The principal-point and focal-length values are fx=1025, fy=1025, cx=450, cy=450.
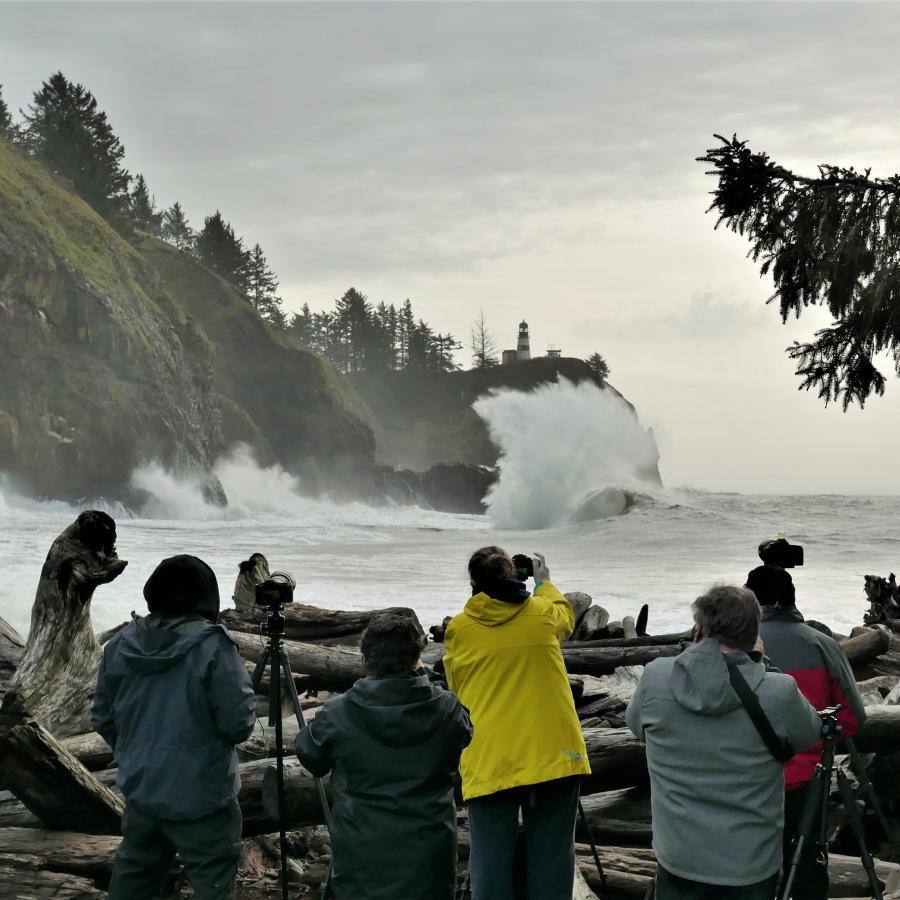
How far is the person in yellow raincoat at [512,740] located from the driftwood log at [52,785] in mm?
1999

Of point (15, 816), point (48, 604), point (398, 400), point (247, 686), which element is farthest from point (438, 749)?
point (398, 400)

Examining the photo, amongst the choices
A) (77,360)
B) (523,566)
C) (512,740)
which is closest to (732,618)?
(512,740)

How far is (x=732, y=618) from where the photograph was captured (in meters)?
3.15

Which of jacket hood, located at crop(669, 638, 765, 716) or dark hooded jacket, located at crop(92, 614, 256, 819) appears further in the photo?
dark hooded jacket, located at crop(92, 614, 256, 819)

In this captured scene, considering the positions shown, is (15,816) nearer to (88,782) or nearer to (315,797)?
(88,782)

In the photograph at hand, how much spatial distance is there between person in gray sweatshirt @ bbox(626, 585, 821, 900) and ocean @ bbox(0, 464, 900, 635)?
1.55m

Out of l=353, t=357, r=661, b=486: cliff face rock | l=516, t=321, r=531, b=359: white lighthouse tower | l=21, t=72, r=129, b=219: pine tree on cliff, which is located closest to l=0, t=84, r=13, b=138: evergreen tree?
l=21, t=72, r=129, b=219: pine tree on cliff

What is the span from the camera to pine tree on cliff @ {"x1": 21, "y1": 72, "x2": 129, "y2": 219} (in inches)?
2621

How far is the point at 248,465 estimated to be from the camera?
59.5m

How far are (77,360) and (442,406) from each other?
58.7 meters

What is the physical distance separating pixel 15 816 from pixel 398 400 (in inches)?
3963

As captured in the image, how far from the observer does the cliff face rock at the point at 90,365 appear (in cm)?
4372

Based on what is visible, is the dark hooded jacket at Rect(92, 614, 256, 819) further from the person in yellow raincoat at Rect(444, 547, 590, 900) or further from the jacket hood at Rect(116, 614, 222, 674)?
the person in yellow raincoat at Rect(444, 547, 590, 900)

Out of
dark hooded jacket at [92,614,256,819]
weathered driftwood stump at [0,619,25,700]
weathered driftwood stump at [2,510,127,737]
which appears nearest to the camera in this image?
dark hooded jacket at [92,614,256,819]
